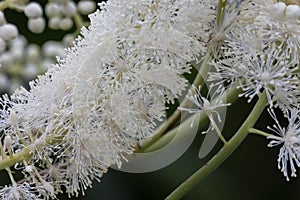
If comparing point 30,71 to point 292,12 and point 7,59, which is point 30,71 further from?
point 292,12

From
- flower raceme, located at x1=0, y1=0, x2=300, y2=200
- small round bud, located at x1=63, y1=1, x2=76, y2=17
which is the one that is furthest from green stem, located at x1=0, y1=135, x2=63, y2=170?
small round bud, located at x1=63, y1=1, x2=76, y2=17

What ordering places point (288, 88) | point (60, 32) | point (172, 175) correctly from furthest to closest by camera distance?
1. point (60, 32)
2. point (172, 175)
3. point (288, 88)

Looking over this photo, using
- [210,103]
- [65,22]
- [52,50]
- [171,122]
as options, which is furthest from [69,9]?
[210,103]

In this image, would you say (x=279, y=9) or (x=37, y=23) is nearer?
(x=279, y=9)

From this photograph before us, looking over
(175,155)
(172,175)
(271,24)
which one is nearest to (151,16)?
(271,24)

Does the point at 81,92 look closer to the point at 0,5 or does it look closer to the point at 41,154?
the point at 41,154
